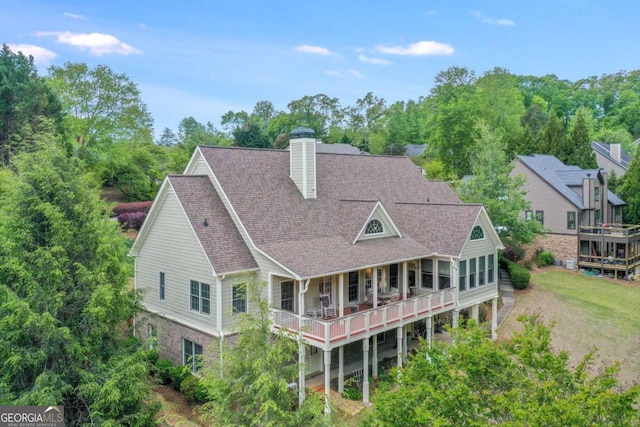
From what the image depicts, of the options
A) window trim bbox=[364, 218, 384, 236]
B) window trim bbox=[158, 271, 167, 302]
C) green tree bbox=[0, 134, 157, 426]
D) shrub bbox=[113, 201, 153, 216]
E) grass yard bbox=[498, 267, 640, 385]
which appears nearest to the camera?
green tree bbox=[0, 134, 157, 426]

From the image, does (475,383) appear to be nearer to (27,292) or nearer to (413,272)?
(27,292)

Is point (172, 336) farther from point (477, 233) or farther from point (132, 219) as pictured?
point (132, 219)

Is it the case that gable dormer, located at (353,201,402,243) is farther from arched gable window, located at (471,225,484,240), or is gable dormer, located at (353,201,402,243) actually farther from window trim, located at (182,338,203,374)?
window trim, located at (182,338,203,374)

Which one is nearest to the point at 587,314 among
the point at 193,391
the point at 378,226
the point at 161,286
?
the point at 378,226

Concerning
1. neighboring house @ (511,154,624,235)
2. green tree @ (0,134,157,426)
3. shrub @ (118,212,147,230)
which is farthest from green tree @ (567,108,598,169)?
green tree @ (0,134,157,426)

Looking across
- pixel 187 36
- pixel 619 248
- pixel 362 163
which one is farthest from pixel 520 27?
pixel 187 36

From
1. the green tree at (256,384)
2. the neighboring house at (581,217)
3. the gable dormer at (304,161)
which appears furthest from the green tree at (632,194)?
the green tree at (256,384)
